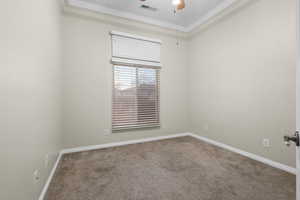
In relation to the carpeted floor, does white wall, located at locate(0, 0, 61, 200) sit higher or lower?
higher

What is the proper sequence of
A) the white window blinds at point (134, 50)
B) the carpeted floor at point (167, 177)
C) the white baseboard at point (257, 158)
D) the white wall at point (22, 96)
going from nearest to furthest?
the white wall at point (22, 96)
the carpeted floor at point (167, 177)
the white baseboard at point (257, 158)
the white window blinds at point (134, 50)

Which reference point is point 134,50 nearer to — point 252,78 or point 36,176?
point 252,78

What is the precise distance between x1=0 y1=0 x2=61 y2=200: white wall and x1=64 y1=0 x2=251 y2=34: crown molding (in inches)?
53.7

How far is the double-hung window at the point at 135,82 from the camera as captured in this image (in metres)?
3.02

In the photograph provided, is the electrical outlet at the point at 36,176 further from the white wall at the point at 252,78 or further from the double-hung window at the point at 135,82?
the white wall at the point at 252,78

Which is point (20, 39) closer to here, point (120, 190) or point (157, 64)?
point (120, 190)

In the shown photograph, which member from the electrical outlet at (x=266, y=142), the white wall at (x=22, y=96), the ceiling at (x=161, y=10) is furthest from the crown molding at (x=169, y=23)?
the electrical outlet at (x=266, y=142)

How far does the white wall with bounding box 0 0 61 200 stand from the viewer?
85 centimetres

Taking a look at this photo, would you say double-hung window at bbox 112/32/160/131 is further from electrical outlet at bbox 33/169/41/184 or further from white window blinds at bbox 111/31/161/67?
electrical outlet at bbox 33/169/41/184

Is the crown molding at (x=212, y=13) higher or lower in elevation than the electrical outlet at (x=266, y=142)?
higher

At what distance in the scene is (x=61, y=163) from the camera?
87.3 inches

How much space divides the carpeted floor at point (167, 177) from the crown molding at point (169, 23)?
2.83 metres

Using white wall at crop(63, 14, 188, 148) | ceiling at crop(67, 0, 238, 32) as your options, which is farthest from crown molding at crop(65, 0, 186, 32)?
white wall at crop(63, 14, 188, 148)

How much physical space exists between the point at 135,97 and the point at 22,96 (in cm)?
227
